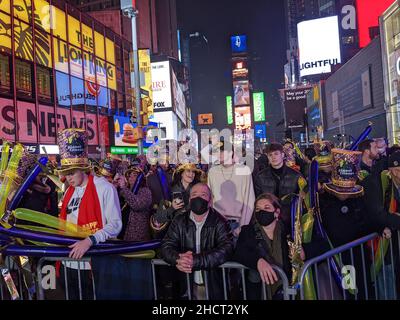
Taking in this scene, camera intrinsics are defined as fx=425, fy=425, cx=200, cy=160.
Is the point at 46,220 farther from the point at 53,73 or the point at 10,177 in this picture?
the point at 53,73

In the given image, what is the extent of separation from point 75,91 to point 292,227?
2515cm

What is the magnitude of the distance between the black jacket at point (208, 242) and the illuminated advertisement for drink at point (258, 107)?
9698 centimetres

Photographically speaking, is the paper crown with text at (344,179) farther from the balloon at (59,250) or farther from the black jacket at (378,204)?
the balloon at (59,250)

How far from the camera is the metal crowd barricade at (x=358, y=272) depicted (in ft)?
13.0

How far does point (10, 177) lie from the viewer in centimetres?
477

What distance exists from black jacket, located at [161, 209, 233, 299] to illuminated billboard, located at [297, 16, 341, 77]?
4430 cm

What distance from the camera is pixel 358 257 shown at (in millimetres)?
4477

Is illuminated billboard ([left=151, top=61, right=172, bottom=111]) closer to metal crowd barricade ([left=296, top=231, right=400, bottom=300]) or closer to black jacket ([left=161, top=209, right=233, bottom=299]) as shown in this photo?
metal crowd barricade ([left=296, top=231, right=400, bottom=300])

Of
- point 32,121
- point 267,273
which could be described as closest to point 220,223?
point 267,273

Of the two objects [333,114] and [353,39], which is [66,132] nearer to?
Result: [333,114]

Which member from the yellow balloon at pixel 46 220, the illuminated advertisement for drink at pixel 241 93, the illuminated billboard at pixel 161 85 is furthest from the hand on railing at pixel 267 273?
the illuminated advertisement for drink at pixel 241 93

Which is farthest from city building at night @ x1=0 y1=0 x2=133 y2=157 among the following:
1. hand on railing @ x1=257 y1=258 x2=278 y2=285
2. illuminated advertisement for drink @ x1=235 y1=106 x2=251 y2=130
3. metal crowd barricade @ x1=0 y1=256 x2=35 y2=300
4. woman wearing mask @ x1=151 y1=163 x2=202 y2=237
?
illuminated advertisement for drink @ x1=235 y1=106 x2=251 y2=130

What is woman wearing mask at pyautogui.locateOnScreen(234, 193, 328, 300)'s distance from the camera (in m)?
3.71

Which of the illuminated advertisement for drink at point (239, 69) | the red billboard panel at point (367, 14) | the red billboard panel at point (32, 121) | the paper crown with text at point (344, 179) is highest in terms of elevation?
the illuminated advertisement for drink at point (239, 69)
